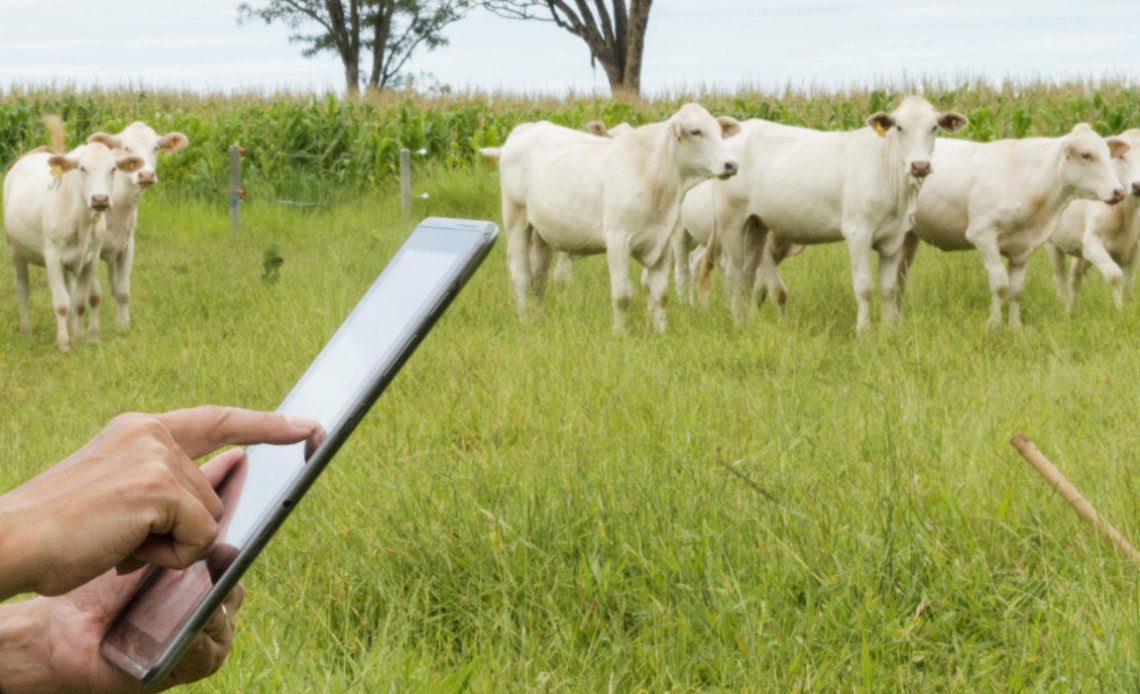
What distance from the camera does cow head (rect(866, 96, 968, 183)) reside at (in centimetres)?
977

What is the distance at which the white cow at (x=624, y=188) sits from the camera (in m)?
9.94

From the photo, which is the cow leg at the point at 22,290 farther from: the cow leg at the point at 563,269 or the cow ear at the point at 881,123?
the cow ear at the point at 881,123

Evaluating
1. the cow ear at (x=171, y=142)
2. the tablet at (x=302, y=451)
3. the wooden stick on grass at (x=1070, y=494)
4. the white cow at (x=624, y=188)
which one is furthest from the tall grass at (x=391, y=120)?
the tablet at (x=302, y=451)

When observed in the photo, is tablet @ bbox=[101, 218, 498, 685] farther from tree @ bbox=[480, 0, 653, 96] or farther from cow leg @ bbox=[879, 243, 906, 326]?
tree @ bbox=[480, 0, 653, 96]

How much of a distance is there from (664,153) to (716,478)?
229 inches

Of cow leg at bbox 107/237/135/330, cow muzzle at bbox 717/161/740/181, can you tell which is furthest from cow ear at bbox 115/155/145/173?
cow muzzle at bbox 717/161/740/181

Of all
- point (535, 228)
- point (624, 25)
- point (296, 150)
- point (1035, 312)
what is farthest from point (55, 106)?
point (1035, 312)

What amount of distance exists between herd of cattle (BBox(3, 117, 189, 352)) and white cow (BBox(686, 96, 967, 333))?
458 cm

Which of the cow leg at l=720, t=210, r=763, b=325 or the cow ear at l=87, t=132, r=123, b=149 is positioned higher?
the cow ear at l=87, t=132, r=123, b=149

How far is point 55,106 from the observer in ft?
91.6

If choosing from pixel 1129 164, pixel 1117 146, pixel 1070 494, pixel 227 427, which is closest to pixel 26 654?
pixel 227 427

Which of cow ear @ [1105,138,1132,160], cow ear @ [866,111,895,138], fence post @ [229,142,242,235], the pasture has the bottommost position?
fence post @ [229,142,242,235]

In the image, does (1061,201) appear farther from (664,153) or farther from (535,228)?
(535,228)

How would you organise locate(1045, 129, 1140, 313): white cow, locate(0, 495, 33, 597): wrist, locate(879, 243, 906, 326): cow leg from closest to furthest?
locate(0, 495, 33, 597): wrist < locate(879, 243, 906, 326): cow leg < locate(1045, 129, 1140, 313): white cow
